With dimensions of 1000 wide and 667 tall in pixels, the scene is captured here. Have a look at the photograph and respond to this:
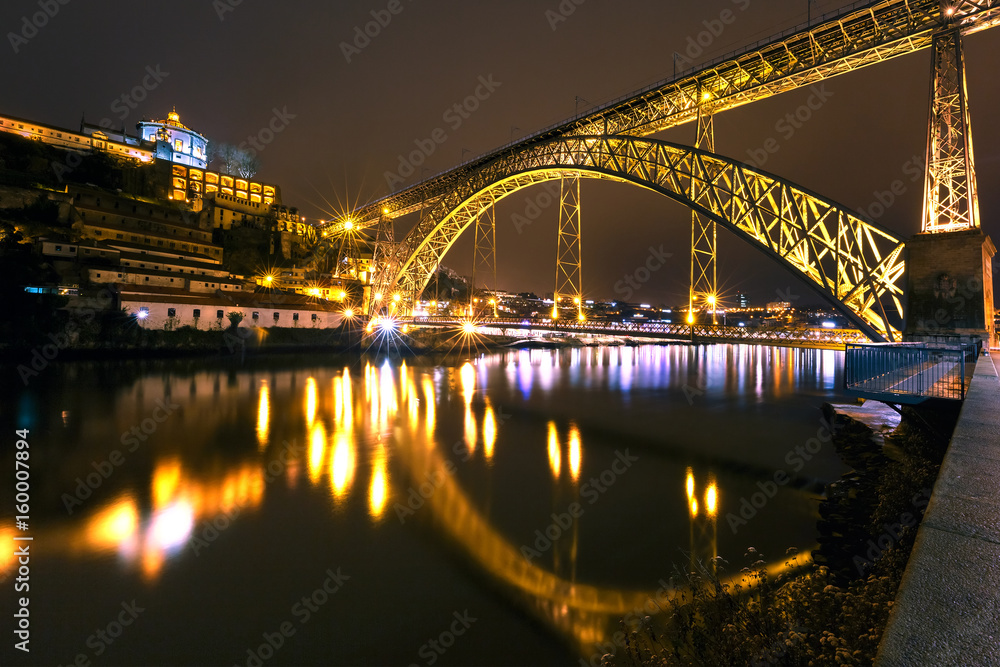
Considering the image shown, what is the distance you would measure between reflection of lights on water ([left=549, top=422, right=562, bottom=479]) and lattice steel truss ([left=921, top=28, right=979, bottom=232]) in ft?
32.9

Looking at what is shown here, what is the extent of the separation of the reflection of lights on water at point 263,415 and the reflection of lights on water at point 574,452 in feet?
24.1

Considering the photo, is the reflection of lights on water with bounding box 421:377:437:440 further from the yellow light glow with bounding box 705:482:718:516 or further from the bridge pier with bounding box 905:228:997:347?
the bridge pier with bounding box 905:228:997:347

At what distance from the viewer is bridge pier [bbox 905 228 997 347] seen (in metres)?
9.61

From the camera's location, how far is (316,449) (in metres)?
10.6

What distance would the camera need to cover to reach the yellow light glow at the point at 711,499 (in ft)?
23.9

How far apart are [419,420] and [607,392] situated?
10.2 meters

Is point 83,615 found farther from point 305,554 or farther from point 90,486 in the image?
point 90,486

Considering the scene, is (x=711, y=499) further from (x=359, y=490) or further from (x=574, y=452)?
(x=359, y=490)

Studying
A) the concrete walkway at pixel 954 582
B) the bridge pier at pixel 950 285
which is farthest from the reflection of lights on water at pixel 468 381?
the concrete walkway at pixel 954 582

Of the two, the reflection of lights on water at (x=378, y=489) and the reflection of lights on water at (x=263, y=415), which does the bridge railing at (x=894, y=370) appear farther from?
the reflection of lights on water at (x=263, y=415)

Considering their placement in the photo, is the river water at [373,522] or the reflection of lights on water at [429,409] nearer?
the river water at [373,522]

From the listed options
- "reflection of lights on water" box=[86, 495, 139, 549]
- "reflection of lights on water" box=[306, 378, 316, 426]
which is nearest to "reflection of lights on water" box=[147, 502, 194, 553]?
"reflection of lights on water" box=[86, 495, 139, 549]

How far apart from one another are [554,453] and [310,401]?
10.2 metres

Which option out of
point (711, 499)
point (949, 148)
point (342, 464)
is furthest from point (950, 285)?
point (342, 464)
